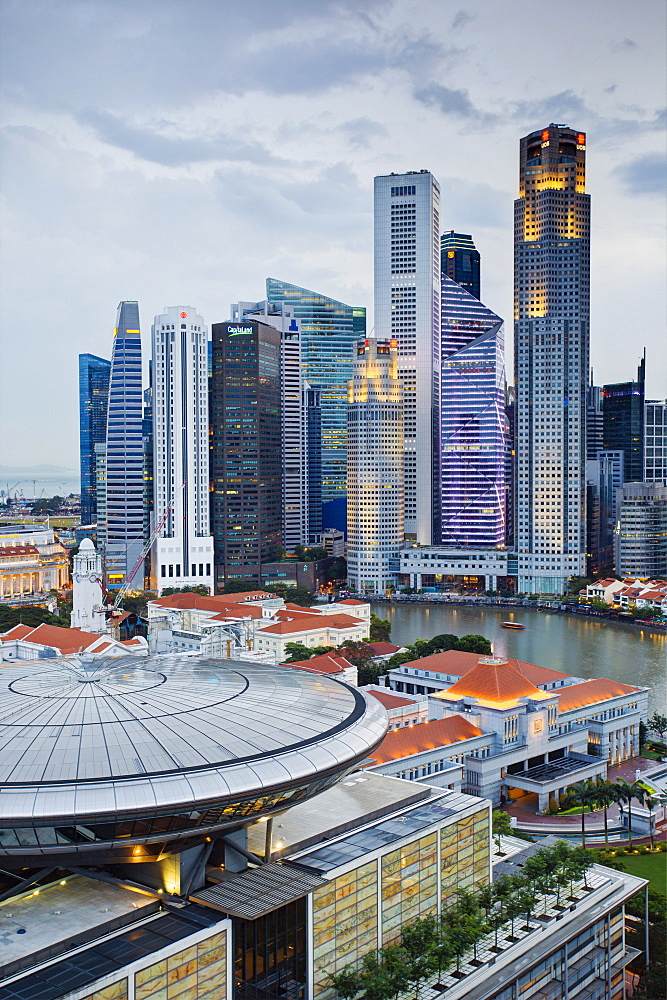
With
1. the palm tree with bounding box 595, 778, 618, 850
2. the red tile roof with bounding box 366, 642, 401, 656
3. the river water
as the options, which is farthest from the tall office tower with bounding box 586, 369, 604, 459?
the palm tree with bounding box 595, 778, 618, 850

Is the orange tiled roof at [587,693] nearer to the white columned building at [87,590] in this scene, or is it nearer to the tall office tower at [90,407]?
the white columned building at [87,590]

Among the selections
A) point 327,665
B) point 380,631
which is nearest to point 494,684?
point 327,665

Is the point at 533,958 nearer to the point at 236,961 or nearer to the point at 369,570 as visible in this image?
the point at 236,961

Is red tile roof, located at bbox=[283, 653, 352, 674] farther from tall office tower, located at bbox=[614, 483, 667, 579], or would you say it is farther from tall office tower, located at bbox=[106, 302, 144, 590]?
tall office tower, located at bbox=[614, 483, 667, 579]

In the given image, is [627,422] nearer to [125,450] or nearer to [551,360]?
[551,360]

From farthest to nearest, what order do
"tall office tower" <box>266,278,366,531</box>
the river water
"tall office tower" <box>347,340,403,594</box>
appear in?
"tall office tower" <box>266,278,366,531</box> → "tall office tower" <box>347,340,403,594</box> → the river water

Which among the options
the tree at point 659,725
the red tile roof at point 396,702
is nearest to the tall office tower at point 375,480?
the tree at point 659,725
